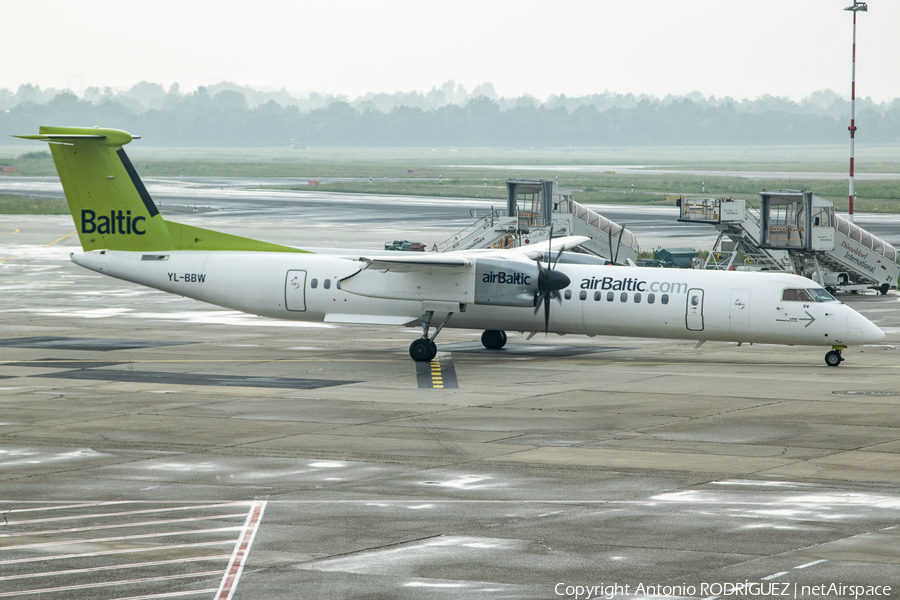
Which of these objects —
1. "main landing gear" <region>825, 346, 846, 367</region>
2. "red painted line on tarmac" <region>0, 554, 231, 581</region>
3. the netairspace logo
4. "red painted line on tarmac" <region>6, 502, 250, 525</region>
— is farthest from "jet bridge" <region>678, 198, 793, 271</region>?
"red painted line on tarmac" <region>0, 554, 231, 581</region>

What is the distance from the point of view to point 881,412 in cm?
2375

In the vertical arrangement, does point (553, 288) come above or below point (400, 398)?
above

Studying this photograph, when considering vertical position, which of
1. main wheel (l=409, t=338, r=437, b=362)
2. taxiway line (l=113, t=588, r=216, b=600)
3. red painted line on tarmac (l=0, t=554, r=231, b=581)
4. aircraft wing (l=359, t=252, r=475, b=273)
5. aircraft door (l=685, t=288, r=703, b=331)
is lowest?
main wheel (l=409, t=338, r=437, b=362)

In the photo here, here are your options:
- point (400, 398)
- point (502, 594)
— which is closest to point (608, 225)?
point (400, 398)

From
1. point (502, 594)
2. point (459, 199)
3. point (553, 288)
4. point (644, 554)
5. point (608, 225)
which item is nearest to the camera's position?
point (502, 594)

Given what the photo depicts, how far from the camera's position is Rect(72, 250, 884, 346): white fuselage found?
30.3 metres

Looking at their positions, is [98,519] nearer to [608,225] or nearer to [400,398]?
[400,398]

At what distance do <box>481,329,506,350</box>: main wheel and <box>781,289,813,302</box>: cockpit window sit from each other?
859 centimetres

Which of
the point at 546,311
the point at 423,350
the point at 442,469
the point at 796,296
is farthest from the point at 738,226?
the point at 442,469

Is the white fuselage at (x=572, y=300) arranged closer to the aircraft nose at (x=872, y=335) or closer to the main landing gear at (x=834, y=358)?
the aircraft nose at (x=872, y=335)

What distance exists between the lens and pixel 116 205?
3425 centimetres

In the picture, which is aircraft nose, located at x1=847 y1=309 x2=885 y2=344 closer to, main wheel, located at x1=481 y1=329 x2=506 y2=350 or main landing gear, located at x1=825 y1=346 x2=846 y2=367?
main landing gear, located at x1=825 y1=346 x2=846 y2=367

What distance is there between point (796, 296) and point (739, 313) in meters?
1.58

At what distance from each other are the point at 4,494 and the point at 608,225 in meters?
44.3
